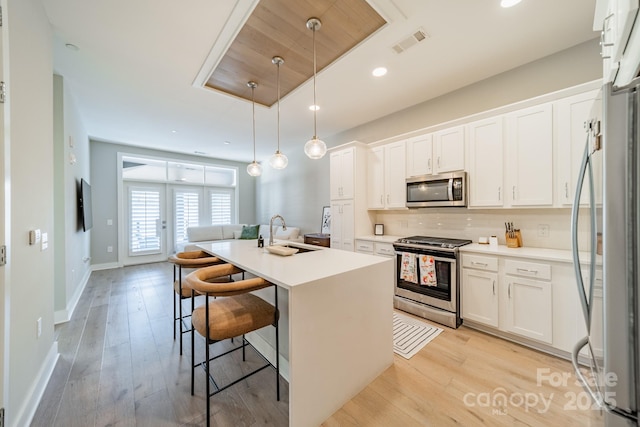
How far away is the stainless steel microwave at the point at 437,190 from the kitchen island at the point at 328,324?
156cm

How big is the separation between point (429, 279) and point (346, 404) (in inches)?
68.6

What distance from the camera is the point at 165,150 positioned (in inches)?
250

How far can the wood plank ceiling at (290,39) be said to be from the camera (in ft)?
6.28

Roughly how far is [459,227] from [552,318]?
1331mm

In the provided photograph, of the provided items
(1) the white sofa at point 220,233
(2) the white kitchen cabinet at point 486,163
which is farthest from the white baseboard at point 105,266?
(2) the white kitchen cabinet at point 486,163

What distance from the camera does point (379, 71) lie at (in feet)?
9.07

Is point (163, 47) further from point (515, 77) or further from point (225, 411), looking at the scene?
point (515, 77)

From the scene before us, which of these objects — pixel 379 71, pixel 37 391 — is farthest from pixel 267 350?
pixel 379 71

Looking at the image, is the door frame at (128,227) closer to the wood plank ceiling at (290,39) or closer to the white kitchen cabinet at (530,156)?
the wood plank ceiling at (290,39)

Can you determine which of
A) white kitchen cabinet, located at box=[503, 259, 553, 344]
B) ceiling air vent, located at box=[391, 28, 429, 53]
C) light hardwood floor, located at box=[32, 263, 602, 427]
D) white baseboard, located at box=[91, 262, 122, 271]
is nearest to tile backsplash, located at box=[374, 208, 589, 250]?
white kitchen cabinet, located at box=[503, 259, 553, 344]

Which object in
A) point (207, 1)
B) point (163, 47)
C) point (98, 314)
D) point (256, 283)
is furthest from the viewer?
point (98, 314)

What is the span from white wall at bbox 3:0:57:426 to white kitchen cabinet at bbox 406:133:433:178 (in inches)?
147

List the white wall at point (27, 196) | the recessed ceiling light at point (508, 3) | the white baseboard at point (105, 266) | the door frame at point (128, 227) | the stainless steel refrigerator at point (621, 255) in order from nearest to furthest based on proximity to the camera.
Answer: the stainless steel refrigerator at point (621, 255)
the white wall at point (27, 196)
the recessed ceiling light at point (508, 3)
the white baseboard at point (105, 266)
the door frame at point (128, 227)

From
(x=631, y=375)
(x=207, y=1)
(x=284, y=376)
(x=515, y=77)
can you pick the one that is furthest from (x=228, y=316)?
(x=515, y=77)
